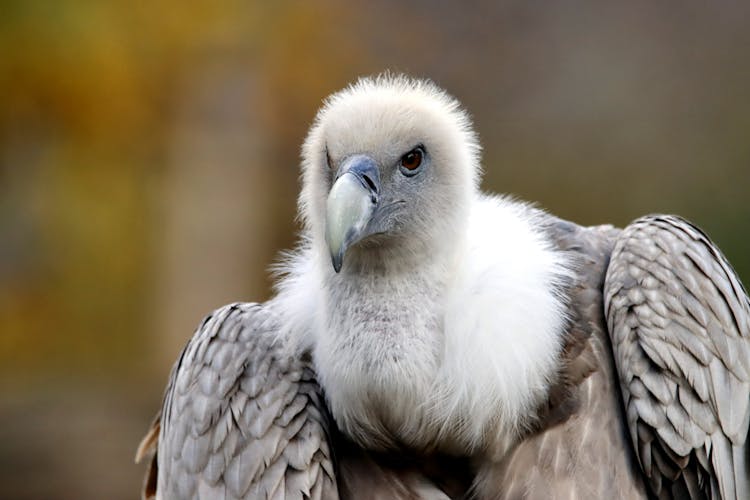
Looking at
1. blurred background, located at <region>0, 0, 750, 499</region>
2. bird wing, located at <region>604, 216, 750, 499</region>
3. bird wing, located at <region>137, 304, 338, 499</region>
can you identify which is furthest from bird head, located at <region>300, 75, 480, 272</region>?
blurred background, located at <region>0, 0, 750, 499</region>

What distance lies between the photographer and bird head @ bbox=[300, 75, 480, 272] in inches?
112

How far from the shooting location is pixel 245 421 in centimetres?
302

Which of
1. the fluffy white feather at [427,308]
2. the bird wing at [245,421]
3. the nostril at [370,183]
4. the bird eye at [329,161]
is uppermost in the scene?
the bird eye at [329,161]

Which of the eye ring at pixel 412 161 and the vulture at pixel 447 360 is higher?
the eye ring at pixel 412 161

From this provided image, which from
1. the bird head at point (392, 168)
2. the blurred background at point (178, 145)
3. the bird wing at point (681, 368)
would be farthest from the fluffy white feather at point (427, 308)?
the blurred background at point (178, 145)

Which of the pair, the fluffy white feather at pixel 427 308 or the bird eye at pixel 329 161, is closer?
the fluffy white feather at pixel 427 308

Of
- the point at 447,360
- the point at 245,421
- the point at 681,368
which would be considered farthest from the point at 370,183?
the point at 681,368

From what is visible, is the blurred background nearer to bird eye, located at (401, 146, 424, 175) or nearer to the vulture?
the vulture

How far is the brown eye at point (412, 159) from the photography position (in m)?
2.95

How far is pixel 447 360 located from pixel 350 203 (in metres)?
0.46

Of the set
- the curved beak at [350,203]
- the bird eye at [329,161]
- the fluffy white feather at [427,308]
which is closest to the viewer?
the curved beak at [350,203]

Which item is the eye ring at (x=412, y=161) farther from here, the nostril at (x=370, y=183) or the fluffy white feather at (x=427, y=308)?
the nostril at (x=370, y=183)

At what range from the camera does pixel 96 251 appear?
7973mm

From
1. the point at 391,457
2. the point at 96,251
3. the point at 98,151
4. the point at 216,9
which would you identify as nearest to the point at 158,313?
the point at 96,251
